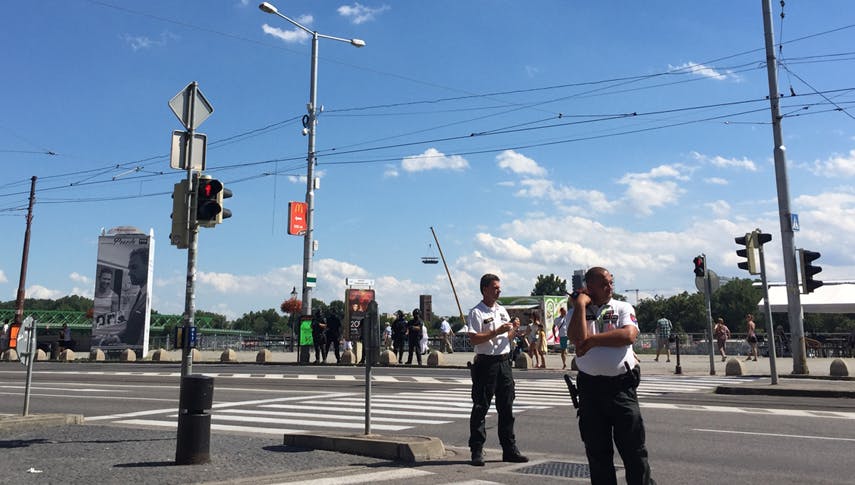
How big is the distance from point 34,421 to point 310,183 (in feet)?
65.6

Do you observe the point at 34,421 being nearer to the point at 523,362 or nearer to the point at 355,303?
the point at 523,362

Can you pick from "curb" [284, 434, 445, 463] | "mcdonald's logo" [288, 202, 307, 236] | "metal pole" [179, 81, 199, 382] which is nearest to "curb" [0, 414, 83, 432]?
"metal pole" [179, 81, 199, 382]

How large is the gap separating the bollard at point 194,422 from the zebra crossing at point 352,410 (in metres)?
2.08

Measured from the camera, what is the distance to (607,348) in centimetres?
468

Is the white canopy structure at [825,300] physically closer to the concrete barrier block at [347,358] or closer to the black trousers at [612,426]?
the concrete barrier block at [347,358]

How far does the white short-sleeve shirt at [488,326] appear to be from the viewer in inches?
274

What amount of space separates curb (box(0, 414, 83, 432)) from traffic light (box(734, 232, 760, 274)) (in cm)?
1516

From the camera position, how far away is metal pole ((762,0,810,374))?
1955 centimetres

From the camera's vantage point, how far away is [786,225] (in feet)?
66.3

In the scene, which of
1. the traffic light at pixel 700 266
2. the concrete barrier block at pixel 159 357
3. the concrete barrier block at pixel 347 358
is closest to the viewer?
the traffic light at pixel 700 266

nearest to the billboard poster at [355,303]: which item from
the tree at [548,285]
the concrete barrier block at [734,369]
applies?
the concrete barrier block at [734,369]

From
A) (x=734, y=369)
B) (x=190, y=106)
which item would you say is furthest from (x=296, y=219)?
(x=190, y=106)

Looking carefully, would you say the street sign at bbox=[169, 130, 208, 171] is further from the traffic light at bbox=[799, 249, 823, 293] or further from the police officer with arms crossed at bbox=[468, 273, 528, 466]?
the traffic light at bbox=[799, 249, 823, 293]

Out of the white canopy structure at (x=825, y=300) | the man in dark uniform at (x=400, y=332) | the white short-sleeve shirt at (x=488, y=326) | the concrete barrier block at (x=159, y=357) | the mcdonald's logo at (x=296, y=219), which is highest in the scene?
the mcdonald's logo at (x=296, y=219)
